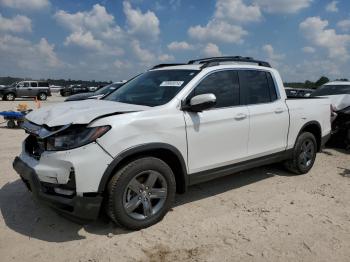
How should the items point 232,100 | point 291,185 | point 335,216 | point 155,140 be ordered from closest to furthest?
point 155,140, point 335,216, point 232,100, point 291,185

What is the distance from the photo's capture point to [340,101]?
9.05 meters

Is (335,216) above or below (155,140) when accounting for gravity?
below

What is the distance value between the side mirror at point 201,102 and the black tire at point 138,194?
2.49ft

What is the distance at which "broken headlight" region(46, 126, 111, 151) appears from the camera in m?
3.50

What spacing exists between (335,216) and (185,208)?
1.92 metres

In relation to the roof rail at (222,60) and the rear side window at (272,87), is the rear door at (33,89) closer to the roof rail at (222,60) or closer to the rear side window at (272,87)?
the roof rail at (222,60)

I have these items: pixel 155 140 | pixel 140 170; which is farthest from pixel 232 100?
pixel 140 170

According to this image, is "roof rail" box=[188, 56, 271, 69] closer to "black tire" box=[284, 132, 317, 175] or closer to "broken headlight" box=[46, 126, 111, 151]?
"black tire" box=[284, 132, 317, 175]

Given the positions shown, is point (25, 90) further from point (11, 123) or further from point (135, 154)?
point (135, 154)

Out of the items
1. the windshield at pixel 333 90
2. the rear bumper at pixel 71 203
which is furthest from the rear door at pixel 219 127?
the windshield at pixel 333 90

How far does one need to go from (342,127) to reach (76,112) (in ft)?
22.8

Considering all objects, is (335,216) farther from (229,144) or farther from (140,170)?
(140,170)

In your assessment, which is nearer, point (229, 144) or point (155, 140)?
point (155, 140)

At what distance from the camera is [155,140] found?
12.8 ft
